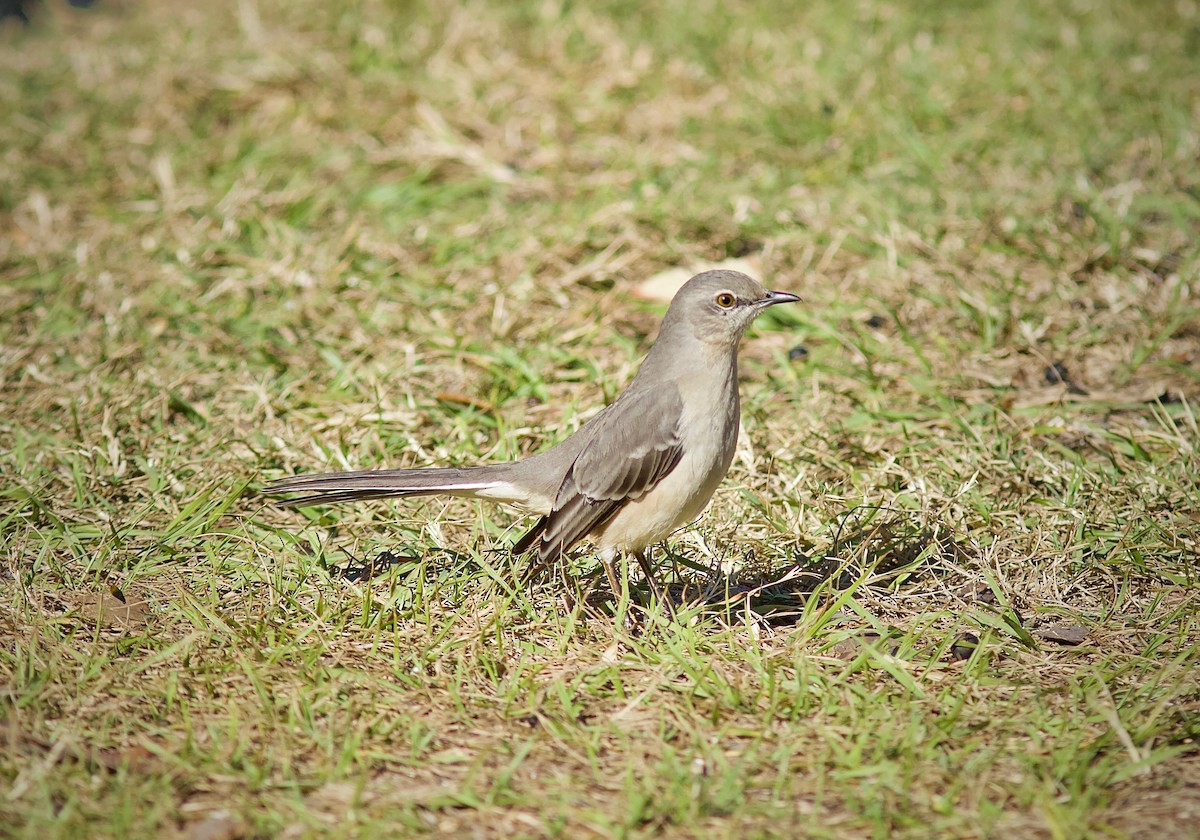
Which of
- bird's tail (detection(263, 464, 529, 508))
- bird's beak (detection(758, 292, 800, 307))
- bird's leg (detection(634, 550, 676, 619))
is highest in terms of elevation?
bird's beak (detection(758, 292, 800, 307))

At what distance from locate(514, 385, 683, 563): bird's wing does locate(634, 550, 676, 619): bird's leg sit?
0.88 feet

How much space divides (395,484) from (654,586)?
1.10 meters

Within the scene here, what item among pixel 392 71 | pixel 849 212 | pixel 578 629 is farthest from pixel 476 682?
pixel 392 71

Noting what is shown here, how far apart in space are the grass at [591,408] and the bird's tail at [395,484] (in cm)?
35

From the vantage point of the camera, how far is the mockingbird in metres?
4.32

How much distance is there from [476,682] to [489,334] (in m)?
2.87

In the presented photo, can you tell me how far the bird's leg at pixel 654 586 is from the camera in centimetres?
436

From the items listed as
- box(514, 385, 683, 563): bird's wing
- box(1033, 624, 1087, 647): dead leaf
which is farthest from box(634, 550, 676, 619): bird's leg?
box(1033, 624, 1087, 647): dead leaf

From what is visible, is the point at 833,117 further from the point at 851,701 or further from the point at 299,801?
the point at 299,801

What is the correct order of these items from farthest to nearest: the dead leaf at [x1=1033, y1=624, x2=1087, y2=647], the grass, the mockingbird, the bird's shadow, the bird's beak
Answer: the bird's beak, the bird's shadow, the mockingbird, the dead leaf at [x1=1033, y1=624, x2=1087, y2=647], the grass

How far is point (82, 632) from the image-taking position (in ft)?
13.4

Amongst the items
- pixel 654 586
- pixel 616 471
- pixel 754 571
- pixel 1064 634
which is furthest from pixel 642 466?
pixel 1064 634

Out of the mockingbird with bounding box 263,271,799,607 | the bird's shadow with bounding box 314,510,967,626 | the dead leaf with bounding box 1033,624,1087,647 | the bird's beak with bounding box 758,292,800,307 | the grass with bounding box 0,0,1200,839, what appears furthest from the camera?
the bird's beak with bounding box 758,292,800,307

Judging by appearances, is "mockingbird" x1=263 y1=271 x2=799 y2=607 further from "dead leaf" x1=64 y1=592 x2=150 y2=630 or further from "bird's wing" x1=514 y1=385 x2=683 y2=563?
"dead leaf" x1=64 y1=592 x2=150 y2=630
